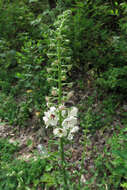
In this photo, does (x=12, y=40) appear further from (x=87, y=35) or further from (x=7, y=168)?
(x=7, y=168)

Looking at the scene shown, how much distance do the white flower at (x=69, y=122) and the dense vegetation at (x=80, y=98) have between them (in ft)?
2.23

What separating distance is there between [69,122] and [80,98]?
7.23ft

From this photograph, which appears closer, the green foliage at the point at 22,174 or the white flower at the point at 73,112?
the white flower at the point at 73,112

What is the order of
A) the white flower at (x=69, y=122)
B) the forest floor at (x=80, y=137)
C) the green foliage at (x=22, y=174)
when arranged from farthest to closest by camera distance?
the forest floor at (x=80, y=137) → the green foliage at (x=22, y=174) → the white flower at (x=69, y=122)

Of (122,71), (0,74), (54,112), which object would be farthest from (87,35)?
(0,74)

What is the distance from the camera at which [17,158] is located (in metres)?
3.22

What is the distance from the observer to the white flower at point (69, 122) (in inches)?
75.7

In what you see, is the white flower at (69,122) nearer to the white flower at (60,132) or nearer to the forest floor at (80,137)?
the white flower at (60,132)

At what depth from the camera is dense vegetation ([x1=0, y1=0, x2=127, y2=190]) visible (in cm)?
271

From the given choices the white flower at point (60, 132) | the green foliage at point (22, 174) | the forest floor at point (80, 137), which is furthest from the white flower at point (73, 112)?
the green foliage at point (22, 174)

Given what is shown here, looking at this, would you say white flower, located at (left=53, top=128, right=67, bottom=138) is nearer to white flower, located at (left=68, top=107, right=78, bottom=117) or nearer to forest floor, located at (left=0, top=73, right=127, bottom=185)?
white flower, located at (left=68, top=107, right=78, bottom=117)

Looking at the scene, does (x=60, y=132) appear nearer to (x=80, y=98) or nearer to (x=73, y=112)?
(x=73, y=112)

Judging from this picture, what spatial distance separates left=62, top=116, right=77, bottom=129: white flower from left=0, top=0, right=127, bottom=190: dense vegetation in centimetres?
68

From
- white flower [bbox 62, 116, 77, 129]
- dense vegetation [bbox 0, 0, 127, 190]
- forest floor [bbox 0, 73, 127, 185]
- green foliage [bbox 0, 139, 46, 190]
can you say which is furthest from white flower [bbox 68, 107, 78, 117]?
green foliage [bbox 0, 139, 46, 190]
